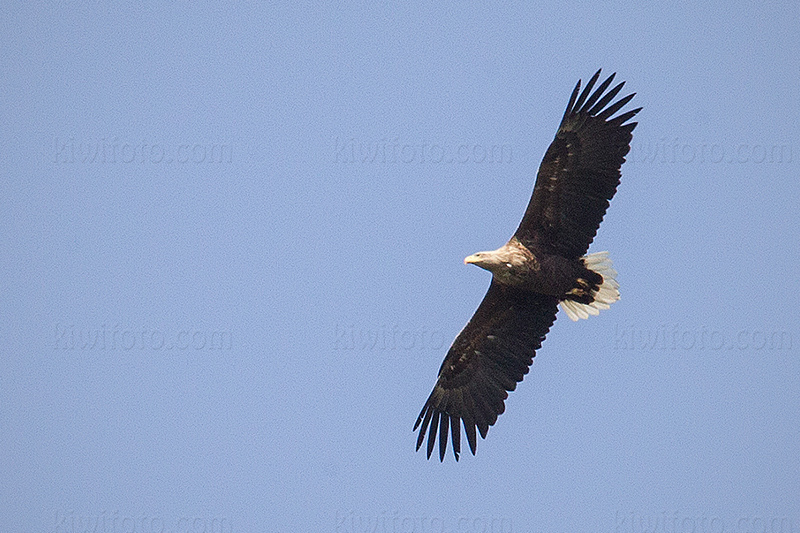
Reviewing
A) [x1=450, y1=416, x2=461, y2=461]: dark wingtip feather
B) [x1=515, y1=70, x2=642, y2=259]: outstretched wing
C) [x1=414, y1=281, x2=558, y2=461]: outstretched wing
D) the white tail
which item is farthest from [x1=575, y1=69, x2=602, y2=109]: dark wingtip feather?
[x1=450, y1=416, x2=461, y2=461]: dark wingtip feather

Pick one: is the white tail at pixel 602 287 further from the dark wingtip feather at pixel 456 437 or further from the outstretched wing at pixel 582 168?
the dark wingtip feather at pixel 456 437

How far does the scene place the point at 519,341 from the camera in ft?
40.2

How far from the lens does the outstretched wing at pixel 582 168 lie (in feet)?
37.1

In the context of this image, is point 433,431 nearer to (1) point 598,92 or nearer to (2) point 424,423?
(2) point 424,423

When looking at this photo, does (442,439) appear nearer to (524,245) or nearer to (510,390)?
(510,390)

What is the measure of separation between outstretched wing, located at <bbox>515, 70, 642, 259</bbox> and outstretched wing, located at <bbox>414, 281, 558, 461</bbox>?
1035 mm

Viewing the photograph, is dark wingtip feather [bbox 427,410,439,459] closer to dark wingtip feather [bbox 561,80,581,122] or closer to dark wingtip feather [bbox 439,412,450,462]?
dark wingtip feather [bbox 439,412,450,462]

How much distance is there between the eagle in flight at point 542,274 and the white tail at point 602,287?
0.04 ft

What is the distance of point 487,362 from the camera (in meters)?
12.4

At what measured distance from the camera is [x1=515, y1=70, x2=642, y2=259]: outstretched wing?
1130 cm

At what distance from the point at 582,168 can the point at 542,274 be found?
4.26 ft

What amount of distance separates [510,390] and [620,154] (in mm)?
3191

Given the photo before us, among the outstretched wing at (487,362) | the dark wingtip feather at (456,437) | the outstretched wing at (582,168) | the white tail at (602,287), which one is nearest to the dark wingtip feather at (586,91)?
the outstretched wing at (582,168)

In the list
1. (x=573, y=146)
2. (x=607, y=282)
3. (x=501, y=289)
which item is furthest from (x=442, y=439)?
(x=573, y=146)
